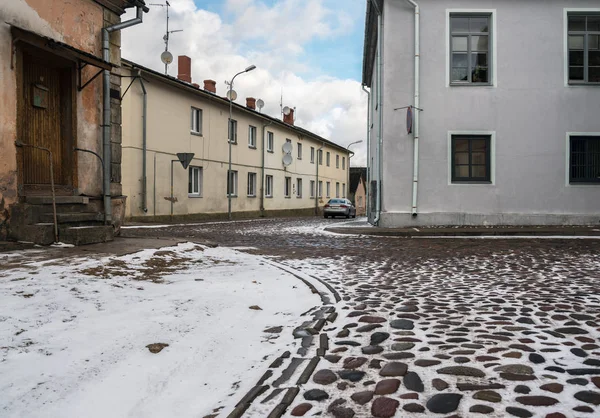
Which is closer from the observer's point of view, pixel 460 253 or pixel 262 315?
pixel 262 315

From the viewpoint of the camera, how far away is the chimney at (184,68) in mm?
24719

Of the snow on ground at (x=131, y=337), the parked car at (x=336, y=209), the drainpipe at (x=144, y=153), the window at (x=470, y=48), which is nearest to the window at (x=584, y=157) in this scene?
the window at (x=470, y=48)

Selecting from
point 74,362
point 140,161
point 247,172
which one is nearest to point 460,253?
point 74,362

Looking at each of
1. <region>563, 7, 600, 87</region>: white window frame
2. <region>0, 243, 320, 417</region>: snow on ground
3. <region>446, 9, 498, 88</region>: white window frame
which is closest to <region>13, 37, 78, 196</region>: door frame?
<region>0, 243, 320, 417</region>: snow on ground

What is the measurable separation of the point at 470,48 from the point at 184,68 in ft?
50.0

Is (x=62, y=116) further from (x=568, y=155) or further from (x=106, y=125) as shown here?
(x=568, y=155)

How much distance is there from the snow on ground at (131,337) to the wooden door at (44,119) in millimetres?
2786

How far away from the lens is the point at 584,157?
14.4m

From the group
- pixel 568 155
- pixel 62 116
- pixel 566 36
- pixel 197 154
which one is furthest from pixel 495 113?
pixel 197 154

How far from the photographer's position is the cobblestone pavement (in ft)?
7.91

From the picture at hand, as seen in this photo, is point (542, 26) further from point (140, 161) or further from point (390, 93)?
point (140, 161)

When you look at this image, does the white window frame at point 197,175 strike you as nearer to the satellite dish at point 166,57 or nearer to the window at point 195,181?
the window at point 195,181

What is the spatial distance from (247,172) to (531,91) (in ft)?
53.3

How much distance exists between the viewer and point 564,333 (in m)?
3.54
